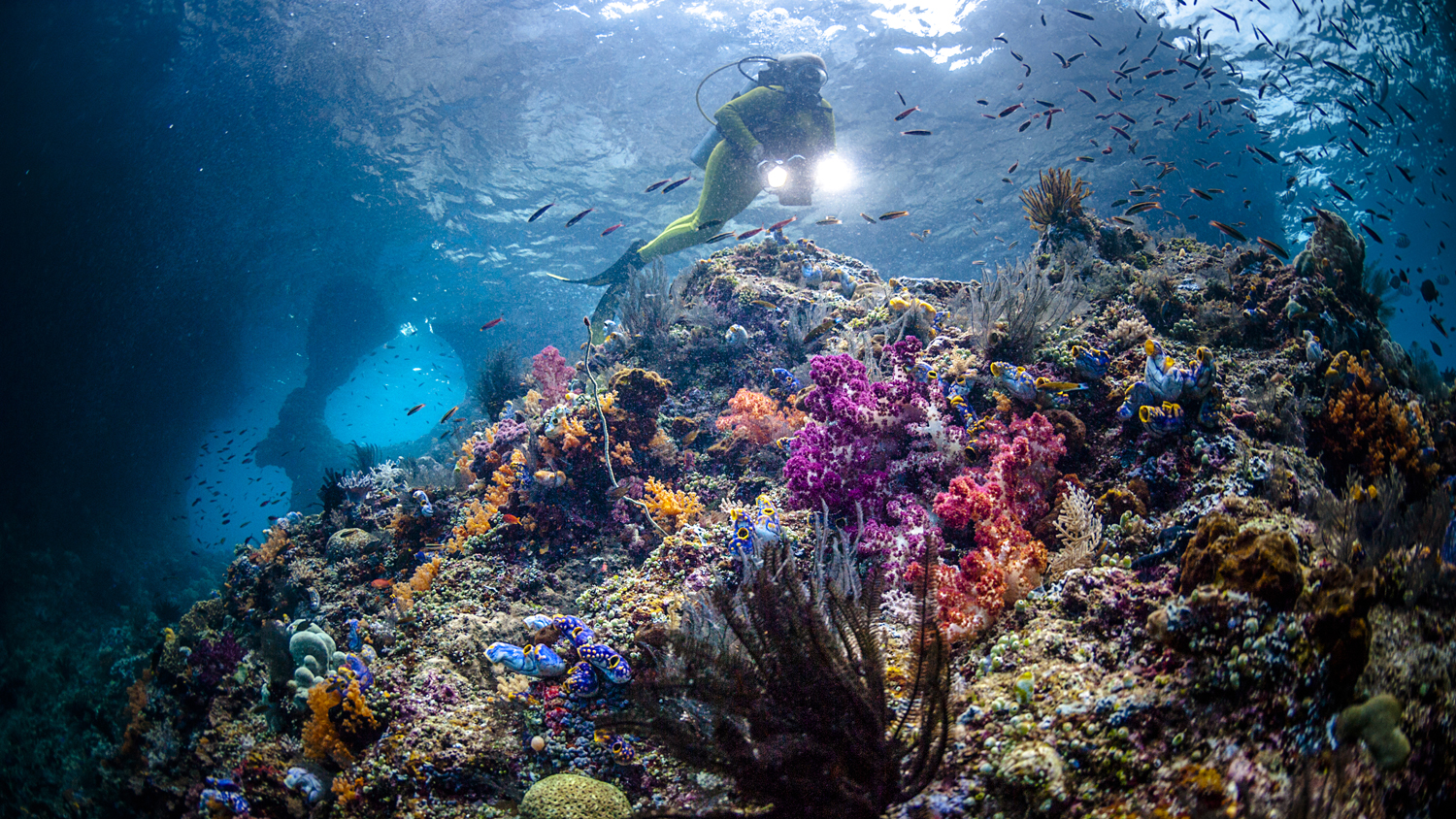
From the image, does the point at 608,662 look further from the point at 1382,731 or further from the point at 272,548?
the point at 272,548

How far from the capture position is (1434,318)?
7504 mm

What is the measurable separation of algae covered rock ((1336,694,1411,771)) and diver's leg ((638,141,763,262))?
860 centimetres

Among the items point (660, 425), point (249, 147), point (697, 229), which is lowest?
point (660, 425)

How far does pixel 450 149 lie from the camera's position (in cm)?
1966

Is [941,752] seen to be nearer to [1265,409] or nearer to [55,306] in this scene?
[1265,409]

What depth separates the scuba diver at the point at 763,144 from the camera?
8.66 m

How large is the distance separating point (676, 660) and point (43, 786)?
56.0 feet

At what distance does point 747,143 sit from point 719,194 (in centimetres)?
98

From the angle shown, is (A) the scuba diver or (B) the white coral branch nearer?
(B) the white coral branch

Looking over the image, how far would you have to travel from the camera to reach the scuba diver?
866cm

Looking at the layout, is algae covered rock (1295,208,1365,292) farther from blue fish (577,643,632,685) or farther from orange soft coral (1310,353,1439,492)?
blue fish (577,643,632,685)

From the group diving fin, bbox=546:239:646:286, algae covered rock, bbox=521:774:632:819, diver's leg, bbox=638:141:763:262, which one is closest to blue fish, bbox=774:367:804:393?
algae covered rock, bbox=521:774:632:819

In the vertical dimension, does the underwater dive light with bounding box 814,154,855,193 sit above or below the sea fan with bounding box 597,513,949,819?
above

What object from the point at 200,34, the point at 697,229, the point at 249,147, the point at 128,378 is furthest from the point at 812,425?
the point at 128,378
